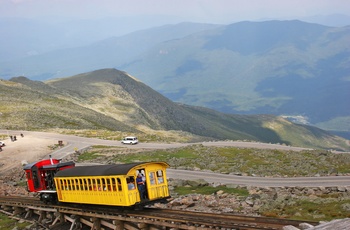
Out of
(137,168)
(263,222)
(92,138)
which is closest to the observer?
(263,222)

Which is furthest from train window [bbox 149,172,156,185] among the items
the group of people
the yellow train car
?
the group of people

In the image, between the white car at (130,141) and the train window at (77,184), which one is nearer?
the train window at (77,184)

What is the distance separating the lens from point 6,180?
6338cm

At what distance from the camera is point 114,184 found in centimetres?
2959

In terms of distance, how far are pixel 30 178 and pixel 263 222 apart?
27.1 meters

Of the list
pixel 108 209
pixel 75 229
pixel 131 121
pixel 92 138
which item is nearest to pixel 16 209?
pixel 75 229

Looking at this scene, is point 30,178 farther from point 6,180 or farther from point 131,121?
point 131,121

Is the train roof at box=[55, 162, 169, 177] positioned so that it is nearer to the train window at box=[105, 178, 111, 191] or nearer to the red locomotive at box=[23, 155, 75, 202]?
the train window at box=[105, 178, 111, 191]

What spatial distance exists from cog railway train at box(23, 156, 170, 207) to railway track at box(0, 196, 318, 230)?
79 centimetres

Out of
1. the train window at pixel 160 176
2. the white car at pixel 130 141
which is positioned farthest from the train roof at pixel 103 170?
the white car at pixel 130 141

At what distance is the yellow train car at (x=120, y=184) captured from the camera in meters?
29.0

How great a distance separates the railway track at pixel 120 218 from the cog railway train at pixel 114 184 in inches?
31.1

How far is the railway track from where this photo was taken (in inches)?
915

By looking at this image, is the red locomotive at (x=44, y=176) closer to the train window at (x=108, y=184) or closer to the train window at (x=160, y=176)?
the train window at (x=108, y=184)
